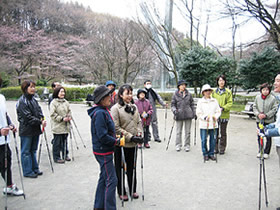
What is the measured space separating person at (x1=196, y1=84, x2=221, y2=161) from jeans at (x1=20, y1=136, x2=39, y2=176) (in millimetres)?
3634

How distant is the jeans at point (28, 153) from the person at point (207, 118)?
363 centimetres

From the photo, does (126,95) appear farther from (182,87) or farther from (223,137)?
(223,137)

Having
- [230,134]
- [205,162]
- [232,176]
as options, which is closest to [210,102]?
[205,162]

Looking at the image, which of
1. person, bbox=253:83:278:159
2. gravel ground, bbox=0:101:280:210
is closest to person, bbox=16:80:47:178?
gravel ground, bbox=0:101:280:210

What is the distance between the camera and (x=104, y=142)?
8.96 ft

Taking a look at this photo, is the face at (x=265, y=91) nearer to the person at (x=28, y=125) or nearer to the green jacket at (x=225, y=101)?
the green jacket at (x=225, y=101)

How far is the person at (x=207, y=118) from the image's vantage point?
5150 mm

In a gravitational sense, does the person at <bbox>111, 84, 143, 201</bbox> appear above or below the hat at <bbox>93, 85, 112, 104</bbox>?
below

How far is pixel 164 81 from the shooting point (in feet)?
68.9

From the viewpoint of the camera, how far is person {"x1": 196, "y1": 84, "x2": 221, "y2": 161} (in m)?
5.15

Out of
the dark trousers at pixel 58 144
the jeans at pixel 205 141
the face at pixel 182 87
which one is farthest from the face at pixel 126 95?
the face at pixel 182 87

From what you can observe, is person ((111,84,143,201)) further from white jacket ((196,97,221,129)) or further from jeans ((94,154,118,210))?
white jacket ((196,97,221,129))

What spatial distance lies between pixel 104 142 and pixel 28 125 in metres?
2.13

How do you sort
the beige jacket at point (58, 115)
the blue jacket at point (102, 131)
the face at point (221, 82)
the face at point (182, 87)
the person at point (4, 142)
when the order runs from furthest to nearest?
the face at point (182, 87), the face at point (221, 82), the beige jacket at point (58, 115), the person at point (4, 142), the blue jacket at point (102, 131)
